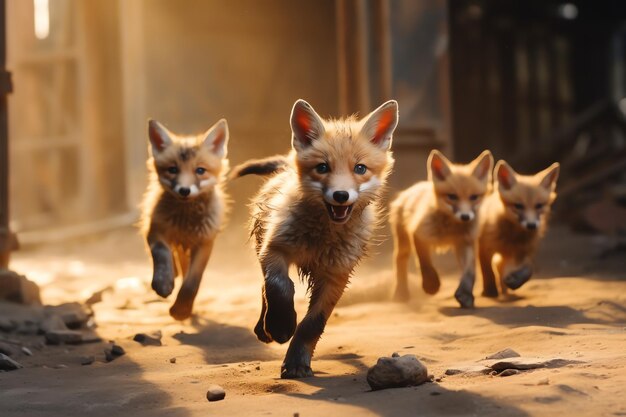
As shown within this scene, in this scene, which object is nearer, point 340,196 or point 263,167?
point 340,196

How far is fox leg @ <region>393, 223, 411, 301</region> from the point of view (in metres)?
8.01

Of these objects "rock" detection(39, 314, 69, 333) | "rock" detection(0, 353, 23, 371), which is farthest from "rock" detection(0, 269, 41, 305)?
"rock" detection(0, 353, 23, 371)

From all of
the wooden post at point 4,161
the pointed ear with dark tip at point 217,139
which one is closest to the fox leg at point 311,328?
the pointed ear with dark tip at point 217,139

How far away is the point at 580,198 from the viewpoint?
13812 mm

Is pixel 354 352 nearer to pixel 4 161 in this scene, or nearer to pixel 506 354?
pixel 506 354

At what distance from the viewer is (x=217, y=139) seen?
7.40 metres

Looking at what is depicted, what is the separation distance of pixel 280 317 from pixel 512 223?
3.72 meters

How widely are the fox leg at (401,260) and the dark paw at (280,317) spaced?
10.8 ft

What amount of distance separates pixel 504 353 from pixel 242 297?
3916 mm

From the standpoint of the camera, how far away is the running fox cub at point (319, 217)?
4797 millimetres

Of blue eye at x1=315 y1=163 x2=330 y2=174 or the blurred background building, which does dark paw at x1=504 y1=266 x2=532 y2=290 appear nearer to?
blue eye at x1=315 y1=163 x2=330 y2=174

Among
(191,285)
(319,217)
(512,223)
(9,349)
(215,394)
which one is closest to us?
(215,394)

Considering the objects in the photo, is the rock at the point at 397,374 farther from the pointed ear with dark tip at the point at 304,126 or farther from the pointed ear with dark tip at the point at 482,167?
the pointed ear with dark tip at the point at 482,167

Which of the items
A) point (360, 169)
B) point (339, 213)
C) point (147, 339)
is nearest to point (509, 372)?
point (339, 213)
